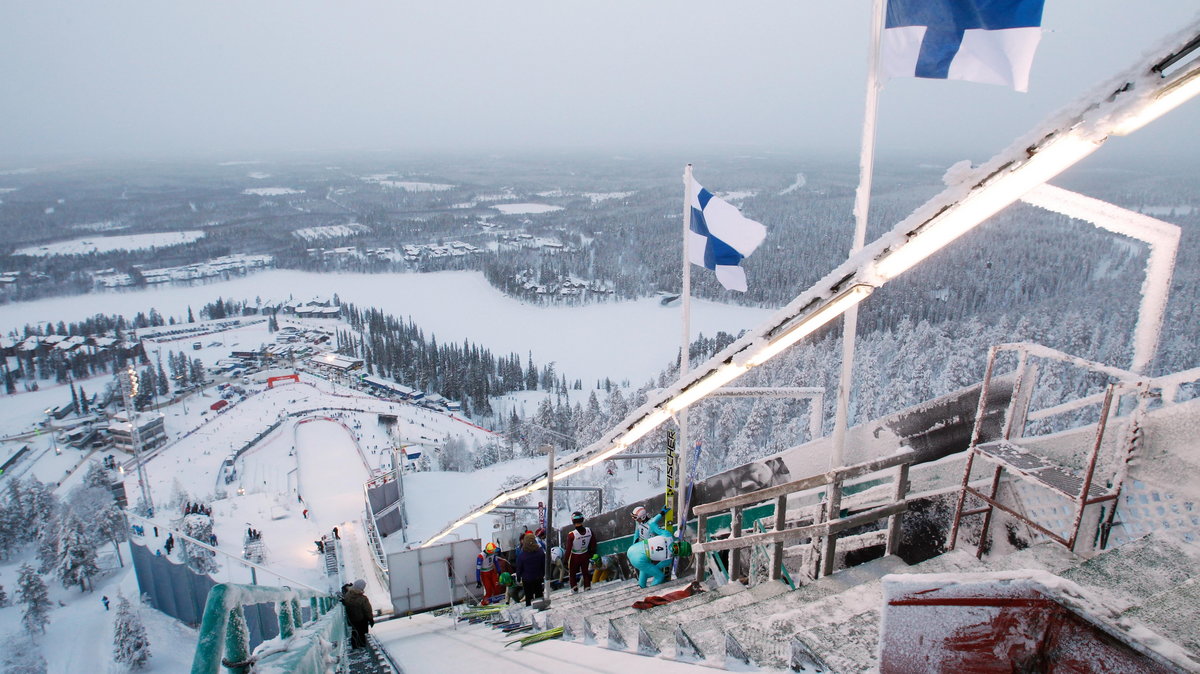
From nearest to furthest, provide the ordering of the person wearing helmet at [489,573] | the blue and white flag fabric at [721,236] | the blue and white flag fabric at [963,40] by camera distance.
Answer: the blue and white flag fabric at [963,40], the blue and white flag fabric at [721,236], the person wearing helmet at [489,573]

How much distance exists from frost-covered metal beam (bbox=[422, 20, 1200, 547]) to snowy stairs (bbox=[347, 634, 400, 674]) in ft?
9.39

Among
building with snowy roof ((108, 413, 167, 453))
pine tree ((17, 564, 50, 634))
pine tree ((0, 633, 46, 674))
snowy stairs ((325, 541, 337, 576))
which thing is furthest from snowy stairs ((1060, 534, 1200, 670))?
building with snowy roof ((108, 413, 167, 453))

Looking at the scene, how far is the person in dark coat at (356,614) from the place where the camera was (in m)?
5.08

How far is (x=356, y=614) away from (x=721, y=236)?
4685 millimetres

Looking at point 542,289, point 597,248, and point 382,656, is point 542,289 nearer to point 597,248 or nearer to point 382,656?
point 597,248

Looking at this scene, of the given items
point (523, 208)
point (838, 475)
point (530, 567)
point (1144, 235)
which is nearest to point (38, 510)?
point (530, 567)

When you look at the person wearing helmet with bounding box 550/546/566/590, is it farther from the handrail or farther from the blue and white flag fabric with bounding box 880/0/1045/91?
the blue and white flag fabric with bounding box 880/0/1045/91

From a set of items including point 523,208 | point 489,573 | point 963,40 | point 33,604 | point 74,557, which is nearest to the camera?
point 963,40

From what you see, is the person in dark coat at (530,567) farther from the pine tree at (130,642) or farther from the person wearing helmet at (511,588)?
the pine tree at (130,642)

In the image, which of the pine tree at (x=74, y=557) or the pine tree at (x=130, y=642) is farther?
the pine tree at (x=74, y=557)

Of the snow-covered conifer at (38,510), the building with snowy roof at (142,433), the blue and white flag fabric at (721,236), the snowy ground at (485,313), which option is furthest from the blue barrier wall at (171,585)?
the snowy ground at (485,313)

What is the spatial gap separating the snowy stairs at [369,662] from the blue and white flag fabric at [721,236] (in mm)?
3909

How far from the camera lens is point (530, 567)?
654 centimetres

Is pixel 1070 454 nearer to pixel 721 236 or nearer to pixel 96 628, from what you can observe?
pixel 721 236
